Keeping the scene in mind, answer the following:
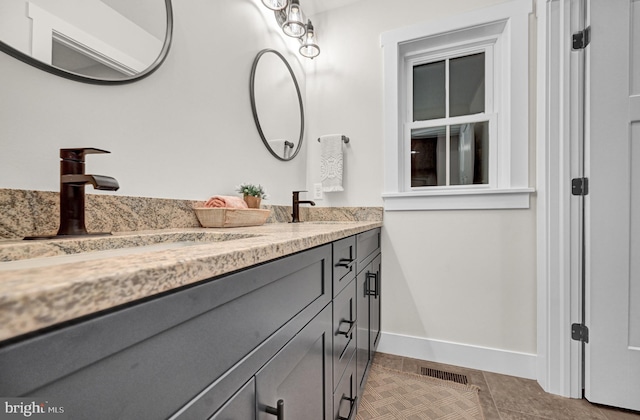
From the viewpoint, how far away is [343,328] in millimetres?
1046

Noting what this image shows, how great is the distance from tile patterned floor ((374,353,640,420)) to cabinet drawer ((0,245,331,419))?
144 cm

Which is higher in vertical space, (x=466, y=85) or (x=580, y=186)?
(x=466, y=85)

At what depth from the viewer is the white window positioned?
1.68 m

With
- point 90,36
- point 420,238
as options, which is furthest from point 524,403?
point 90,36

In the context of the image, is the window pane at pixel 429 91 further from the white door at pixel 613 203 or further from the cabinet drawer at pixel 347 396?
the cabinet drawer at pixel 347 396

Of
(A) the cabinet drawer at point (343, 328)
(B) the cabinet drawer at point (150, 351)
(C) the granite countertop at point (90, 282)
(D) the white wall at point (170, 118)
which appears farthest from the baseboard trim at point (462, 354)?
(C) the granite countertop at point (90, 282)

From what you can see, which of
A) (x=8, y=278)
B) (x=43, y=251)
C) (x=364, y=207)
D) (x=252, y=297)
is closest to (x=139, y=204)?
(x=43, y=251)

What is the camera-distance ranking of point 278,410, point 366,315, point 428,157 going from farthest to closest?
point 428,157 → point 366,315 → point 278,410

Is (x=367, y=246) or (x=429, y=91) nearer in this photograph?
(x=367, y=246)

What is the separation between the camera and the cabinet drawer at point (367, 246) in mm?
1347

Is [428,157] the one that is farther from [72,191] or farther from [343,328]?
[72,191]

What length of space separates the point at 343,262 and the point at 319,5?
6.73ft

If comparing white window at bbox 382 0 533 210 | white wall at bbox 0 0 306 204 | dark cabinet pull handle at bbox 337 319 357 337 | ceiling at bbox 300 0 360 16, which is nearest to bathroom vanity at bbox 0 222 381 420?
dark cabinet pull handle at bbox 337 319 357 337

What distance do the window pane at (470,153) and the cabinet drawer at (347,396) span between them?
4.54ft
